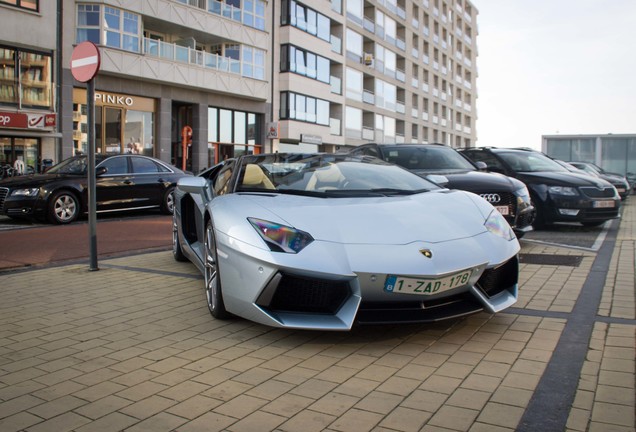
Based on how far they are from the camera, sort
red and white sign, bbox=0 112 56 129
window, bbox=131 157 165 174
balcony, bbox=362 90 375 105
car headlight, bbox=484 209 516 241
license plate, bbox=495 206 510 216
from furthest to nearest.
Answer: balcony, bbox=362 90 375 105
red and white sign, bbox=0 112 56 129
window, bbox=131 157 165 174
license plate, bbox=495 206 510 216
car headlight, bbox=484 209 516 241

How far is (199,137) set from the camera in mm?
30641

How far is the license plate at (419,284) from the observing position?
3521mm

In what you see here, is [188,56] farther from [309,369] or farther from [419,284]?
[309,369]

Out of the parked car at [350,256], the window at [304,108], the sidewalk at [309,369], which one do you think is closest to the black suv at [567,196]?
the sidewalk at [309,369]

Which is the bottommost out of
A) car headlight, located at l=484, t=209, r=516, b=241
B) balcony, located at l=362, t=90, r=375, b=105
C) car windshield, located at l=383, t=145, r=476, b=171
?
car headlight, located at l=484, t=209, r=516, b=241

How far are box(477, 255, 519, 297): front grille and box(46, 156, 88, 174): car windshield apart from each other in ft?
35.5

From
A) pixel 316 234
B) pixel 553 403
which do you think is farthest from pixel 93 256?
pixel 553 403

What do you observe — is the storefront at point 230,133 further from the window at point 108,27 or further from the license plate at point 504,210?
the license plate at point 504,210

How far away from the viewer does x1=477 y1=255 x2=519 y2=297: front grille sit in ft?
12.8

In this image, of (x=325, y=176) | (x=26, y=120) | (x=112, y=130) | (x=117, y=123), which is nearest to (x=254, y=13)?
(x=117, y=123)

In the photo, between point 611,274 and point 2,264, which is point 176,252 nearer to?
point 2,264

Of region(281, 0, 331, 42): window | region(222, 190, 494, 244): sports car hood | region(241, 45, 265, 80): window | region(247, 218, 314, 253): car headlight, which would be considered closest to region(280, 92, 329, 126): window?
region(241, 45, 265, 80): window

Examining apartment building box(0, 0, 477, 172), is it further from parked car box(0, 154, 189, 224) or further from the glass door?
parked car box(0, 154, 189, 224)

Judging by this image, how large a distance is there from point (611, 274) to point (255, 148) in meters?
29.9
